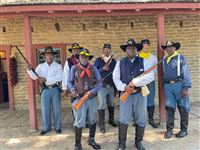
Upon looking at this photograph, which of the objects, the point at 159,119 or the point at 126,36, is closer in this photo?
the point at 159,119

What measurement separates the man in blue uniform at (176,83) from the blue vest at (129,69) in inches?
38.7

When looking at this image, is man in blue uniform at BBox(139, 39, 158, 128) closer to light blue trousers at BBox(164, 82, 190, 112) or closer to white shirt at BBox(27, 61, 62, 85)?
light blue trousers at BBox(164, 82, 190, 112)

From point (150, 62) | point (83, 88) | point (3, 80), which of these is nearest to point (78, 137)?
point (83, 88)

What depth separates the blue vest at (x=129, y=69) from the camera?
16.6 ft

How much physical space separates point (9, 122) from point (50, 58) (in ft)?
7.73

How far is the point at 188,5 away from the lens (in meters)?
6.34

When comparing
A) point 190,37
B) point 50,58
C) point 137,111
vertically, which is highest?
point 190,37

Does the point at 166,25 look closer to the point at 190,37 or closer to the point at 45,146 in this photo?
the point at 190,37

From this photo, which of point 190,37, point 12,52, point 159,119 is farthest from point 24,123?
point 190,37

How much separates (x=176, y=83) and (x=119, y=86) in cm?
141

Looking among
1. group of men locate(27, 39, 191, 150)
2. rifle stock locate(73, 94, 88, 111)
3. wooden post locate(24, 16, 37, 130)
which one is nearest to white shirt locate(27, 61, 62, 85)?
group of men locate(27, 39, 191, 150)

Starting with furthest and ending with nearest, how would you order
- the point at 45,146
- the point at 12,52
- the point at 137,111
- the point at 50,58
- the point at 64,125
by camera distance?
the point at 12,52 → the point at 64,125 → the point at 50,58 → the point at 45,146 → the point at 137,111

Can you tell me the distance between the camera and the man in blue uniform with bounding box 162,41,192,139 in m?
5.68

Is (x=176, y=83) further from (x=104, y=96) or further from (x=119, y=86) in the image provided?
(x=104, y=96)
